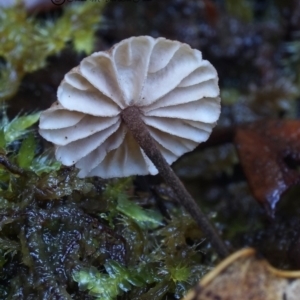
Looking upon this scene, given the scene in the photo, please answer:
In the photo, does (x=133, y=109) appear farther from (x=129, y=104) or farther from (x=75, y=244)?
(x=75, y=244)

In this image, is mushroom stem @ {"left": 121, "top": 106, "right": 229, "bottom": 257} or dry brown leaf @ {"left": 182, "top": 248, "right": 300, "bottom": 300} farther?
mushroom stem @ {"left": 121, "top": 106, "right": 229, "bottom": 257}

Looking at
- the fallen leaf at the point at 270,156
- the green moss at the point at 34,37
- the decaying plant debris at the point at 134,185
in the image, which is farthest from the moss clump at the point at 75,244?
the green moss at the point at 34,37

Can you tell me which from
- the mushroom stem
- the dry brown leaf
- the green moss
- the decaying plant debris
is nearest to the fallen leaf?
the decaying plant debris

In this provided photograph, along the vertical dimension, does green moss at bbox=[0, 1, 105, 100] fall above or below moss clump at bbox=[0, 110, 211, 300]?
above

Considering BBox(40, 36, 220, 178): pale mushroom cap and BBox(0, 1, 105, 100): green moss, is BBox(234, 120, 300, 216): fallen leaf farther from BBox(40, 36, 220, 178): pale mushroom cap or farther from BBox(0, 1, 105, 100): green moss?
BBox(0, 1, 105, 100): green moss

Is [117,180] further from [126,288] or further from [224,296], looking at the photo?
[224,296]

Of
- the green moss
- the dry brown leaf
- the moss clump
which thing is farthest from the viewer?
the green moss

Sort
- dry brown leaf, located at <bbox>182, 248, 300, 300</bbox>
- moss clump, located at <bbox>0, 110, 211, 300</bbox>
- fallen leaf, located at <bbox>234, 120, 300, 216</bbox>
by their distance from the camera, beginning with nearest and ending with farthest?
dry brown leaf, located at <bbox>182, 248, 300, 300</bbox> → moss clump, located at <bbox>0, 110, 211, 300</bbox> → fallen leaf, located at <bbox>234, 120, 300, 216</bbox>
